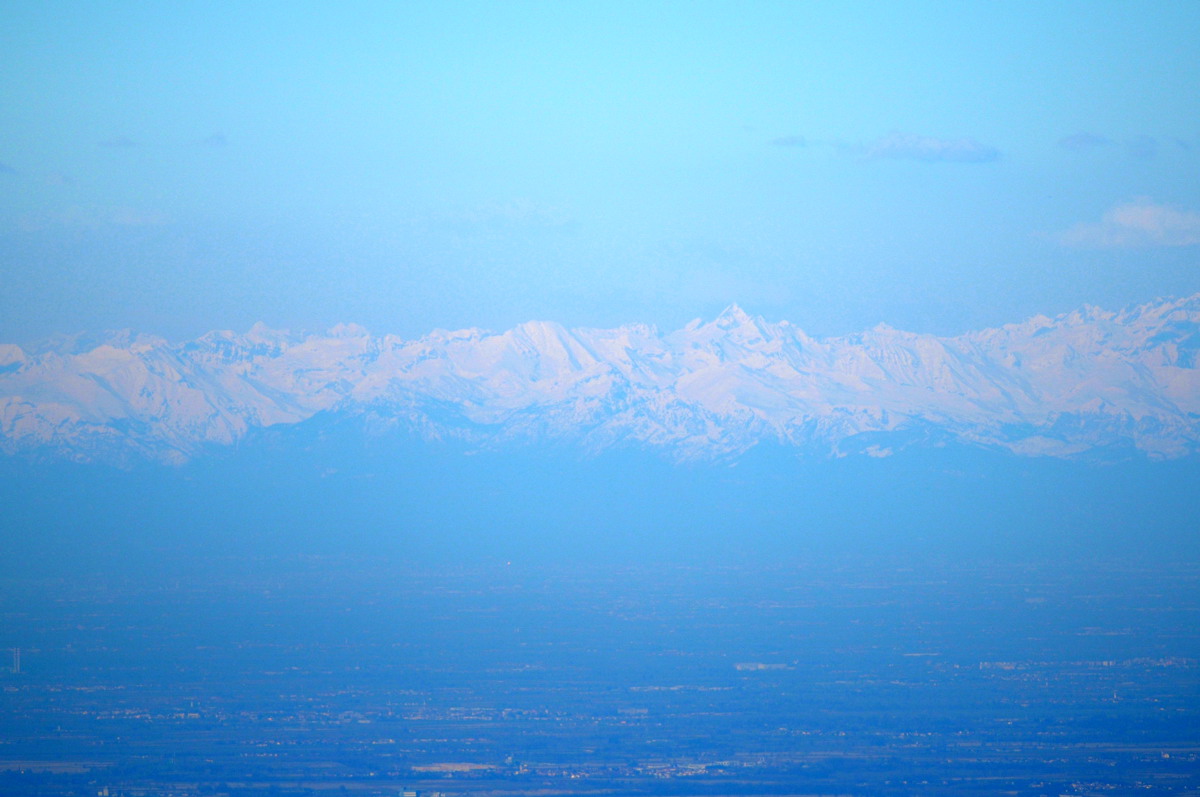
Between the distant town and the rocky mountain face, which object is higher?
the rocky mountain face

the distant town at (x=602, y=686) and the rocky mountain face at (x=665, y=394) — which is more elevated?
the rocky mountain face at (x=665, y=394)

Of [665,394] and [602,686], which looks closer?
[602,686]

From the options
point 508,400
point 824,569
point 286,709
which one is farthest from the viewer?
point 508,400

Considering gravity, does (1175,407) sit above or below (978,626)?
above

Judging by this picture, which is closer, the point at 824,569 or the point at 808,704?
the point at 808,704

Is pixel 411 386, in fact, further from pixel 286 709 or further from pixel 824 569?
pixel 286 709

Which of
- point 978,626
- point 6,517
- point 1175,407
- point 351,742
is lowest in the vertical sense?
point 351,742

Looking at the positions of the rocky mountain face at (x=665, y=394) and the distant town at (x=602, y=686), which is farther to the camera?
the rocky mountain face at (x=665, y=394)

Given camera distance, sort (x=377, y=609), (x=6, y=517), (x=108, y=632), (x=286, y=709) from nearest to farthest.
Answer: (x=286, y=709) → (x=108, y=632) → (x=377, y=609) → (x=6, y=517)

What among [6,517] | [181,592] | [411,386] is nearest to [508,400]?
[411,386]

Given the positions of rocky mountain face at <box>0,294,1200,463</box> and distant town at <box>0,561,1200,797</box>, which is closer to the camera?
distant town at <box>0,561,1200,797</box>
